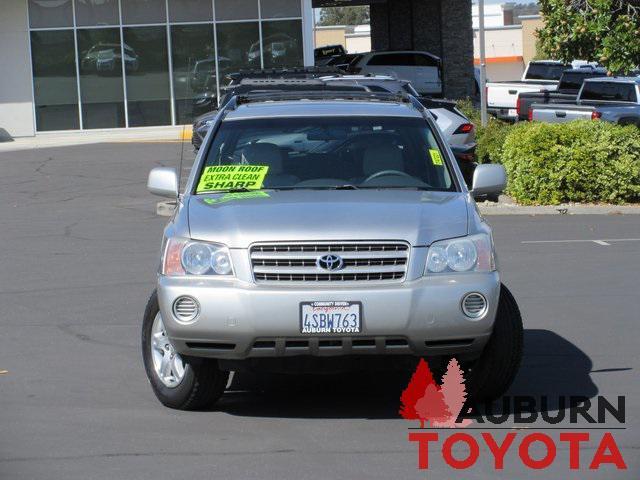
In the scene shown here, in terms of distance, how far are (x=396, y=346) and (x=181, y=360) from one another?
1.30 m

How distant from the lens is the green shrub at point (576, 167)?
17.5 m

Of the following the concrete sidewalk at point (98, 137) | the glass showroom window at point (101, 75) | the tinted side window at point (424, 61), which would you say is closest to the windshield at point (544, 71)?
the tinted side window at point (424, 61)

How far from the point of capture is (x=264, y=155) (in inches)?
302

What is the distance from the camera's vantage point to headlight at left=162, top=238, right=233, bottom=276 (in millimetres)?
6500

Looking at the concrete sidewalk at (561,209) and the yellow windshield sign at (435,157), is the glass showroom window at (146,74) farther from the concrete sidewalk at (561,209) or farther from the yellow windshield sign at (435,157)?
the yellow windshield sign at (435,157)

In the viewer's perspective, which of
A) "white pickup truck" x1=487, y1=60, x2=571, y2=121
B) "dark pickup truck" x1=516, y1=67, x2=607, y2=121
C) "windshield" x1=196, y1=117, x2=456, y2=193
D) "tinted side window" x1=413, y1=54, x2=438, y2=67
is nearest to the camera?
"windshield" x1=196, y1=117, x2=456, y2=193

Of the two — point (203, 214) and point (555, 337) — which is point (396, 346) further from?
point (555, 337)

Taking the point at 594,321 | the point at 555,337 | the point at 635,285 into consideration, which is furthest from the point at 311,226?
the point at 635,285

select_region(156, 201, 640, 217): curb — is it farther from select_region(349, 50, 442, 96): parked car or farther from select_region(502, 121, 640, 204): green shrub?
select_region(349, 50, 442, 96): parked car

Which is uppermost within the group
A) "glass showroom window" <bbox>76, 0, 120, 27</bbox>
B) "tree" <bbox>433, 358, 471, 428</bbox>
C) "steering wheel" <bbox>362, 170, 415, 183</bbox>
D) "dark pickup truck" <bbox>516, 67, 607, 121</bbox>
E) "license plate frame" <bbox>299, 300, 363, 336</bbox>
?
"glass showroom window" <bbox>76, 0, 120, 27</bbox>

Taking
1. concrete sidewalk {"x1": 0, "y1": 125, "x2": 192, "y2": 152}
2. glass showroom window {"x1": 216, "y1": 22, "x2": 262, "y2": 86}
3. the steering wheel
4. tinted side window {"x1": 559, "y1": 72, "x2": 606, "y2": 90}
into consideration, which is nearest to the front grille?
the steering wheel

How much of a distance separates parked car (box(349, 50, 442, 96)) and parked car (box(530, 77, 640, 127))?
809cm

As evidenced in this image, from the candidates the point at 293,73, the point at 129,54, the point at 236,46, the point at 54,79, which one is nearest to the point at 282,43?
the point at 236,46

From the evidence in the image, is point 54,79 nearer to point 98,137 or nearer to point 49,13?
point 49,13
